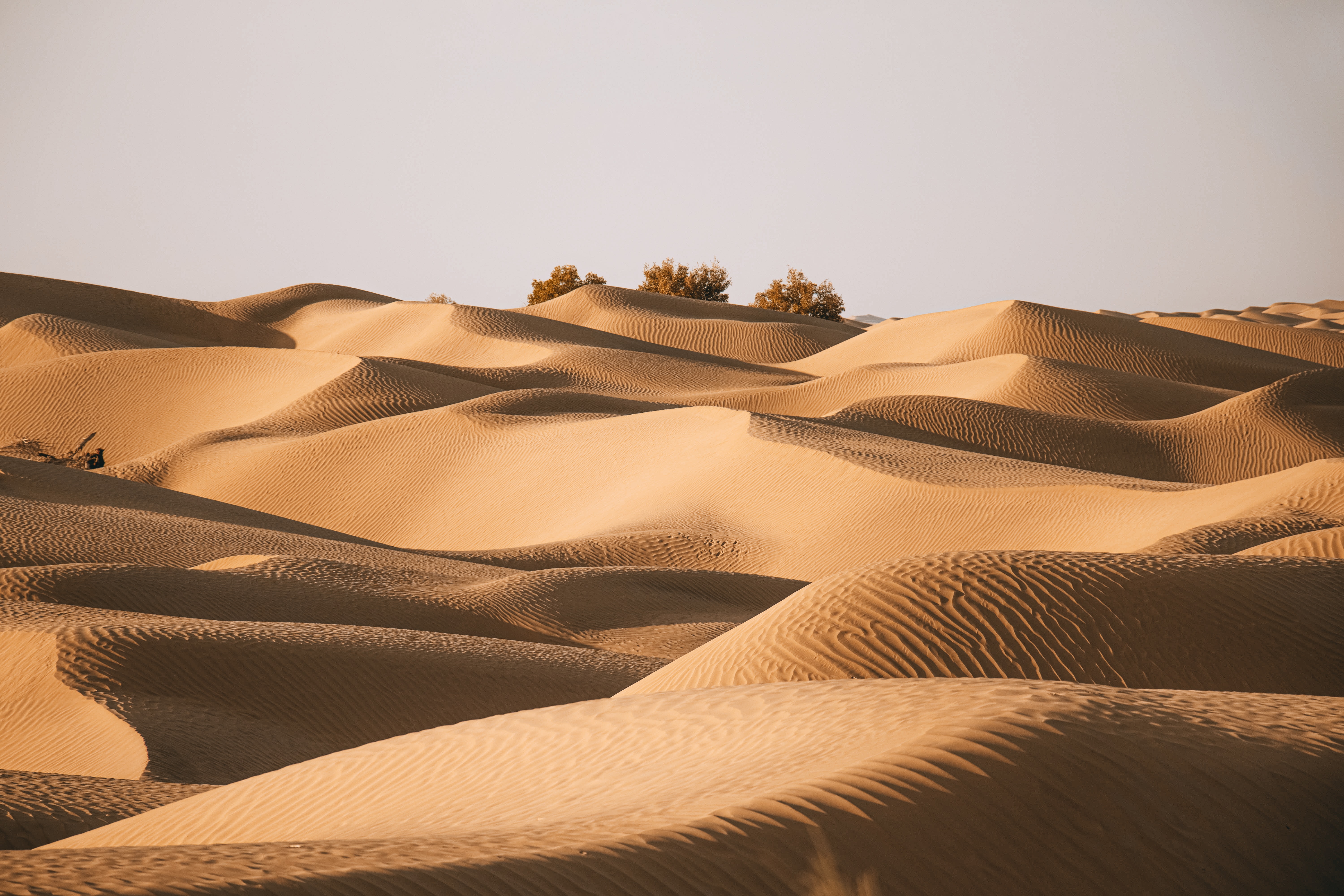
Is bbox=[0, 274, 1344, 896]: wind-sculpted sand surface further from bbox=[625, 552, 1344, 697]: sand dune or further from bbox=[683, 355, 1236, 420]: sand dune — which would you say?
bbox=[683, 355, 1236, 420]: sand dune

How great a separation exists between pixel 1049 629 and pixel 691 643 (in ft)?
15.8

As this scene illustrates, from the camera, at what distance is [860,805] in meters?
2.76

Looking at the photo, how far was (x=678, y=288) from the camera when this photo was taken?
195 ft

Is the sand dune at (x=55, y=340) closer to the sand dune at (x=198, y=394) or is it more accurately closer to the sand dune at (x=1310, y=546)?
the sand dune at (x=198, y=394)

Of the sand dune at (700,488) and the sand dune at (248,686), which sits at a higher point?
the sand dune at (700,488)

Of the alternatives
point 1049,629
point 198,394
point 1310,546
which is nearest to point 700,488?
point 1310,546

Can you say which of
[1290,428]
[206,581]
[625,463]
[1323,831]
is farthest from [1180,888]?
[1290,428]

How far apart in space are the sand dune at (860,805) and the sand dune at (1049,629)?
5.80 ft

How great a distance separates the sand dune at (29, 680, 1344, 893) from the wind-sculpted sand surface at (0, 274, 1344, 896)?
1cm

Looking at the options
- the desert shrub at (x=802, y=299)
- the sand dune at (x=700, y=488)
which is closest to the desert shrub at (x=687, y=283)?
the desert shrub at (x=802, y=299)

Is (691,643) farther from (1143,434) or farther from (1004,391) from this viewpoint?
(1004,391)

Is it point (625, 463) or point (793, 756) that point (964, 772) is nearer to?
point (793, 756)

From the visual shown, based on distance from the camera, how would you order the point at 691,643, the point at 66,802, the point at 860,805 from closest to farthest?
the point at 860,805 → the point at 66,802 → the point at 691,643

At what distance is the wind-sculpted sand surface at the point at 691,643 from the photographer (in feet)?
9.23
